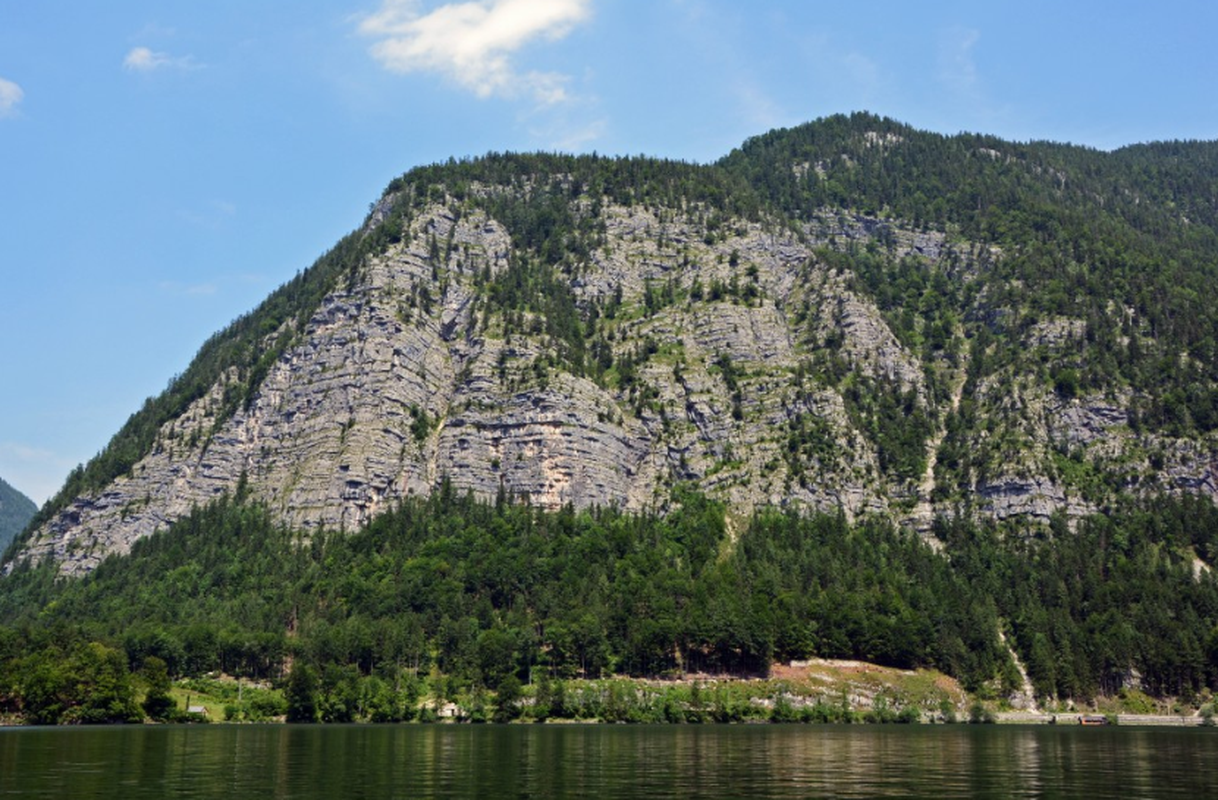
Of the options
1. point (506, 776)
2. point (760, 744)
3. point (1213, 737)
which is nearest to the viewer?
point (506, 776)

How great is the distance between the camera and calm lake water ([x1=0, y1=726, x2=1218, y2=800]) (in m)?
68.0

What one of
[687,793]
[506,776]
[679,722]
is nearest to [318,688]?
[679,722]

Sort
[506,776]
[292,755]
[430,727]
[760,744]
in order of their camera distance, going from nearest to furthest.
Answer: [506,776] → [292,755] → [760,744] → [430,727]

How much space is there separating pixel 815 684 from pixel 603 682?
3906cm

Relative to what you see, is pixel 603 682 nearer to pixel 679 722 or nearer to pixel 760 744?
pixel 679 722

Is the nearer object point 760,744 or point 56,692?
point 760,744

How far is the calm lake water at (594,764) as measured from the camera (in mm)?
68000

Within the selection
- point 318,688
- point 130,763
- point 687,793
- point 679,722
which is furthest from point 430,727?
point 687,793

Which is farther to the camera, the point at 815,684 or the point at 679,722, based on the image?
the point at 815,684

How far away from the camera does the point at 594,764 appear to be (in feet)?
292

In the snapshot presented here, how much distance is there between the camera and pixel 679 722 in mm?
176000

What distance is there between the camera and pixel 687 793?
6625cm

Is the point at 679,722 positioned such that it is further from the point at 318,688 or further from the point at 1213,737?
the point at 1213,737

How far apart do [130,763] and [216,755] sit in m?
10.9
